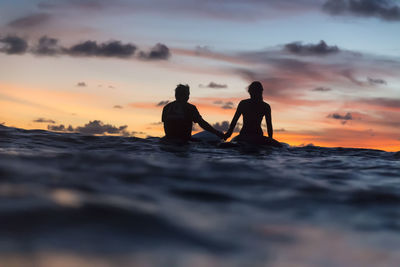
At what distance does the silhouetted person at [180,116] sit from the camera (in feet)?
33.2

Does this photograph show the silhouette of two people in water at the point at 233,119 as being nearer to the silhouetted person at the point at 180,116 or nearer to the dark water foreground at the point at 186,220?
the silhouetted person at the point at 180,116

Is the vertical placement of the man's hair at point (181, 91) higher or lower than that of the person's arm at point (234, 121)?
higher

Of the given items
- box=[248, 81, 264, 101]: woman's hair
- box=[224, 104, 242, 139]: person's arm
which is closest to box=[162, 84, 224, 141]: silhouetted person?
box=[224, 104, 242, 139]: person's arm

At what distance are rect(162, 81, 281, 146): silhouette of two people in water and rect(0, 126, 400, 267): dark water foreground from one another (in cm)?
546

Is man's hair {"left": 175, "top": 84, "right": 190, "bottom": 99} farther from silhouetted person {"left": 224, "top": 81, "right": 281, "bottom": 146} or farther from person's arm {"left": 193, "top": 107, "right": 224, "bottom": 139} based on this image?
silhouetted person {"left": 224, "top": 81, "right": 281, "bottom": 146}

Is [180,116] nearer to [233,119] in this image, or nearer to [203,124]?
[203,124]

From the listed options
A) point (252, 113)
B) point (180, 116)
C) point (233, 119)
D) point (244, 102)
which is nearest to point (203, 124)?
point (180, 116)

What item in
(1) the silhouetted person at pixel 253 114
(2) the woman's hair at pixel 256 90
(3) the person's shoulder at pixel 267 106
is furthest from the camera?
(3) the person's shoulder at pixel 267 106

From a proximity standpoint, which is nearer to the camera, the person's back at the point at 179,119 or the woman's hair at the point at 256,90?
the person's back at the point at 179,119

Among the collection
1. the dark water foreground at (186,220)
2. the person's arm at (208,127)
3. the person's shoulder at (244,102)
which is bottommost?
the dark water foreground at (186,220)

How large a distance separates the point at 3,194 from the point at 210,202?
1.80 meters

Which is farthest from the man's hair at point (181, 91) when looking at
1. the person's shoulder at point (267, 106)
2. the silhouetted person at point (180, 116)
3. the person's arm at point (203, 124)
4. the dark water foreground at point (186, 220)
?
the dark water foreground at point (186, 220)

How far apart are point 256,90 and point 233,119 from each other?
1129 millimetres

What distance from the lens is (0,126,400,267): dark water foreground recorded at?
2053 millimetres
